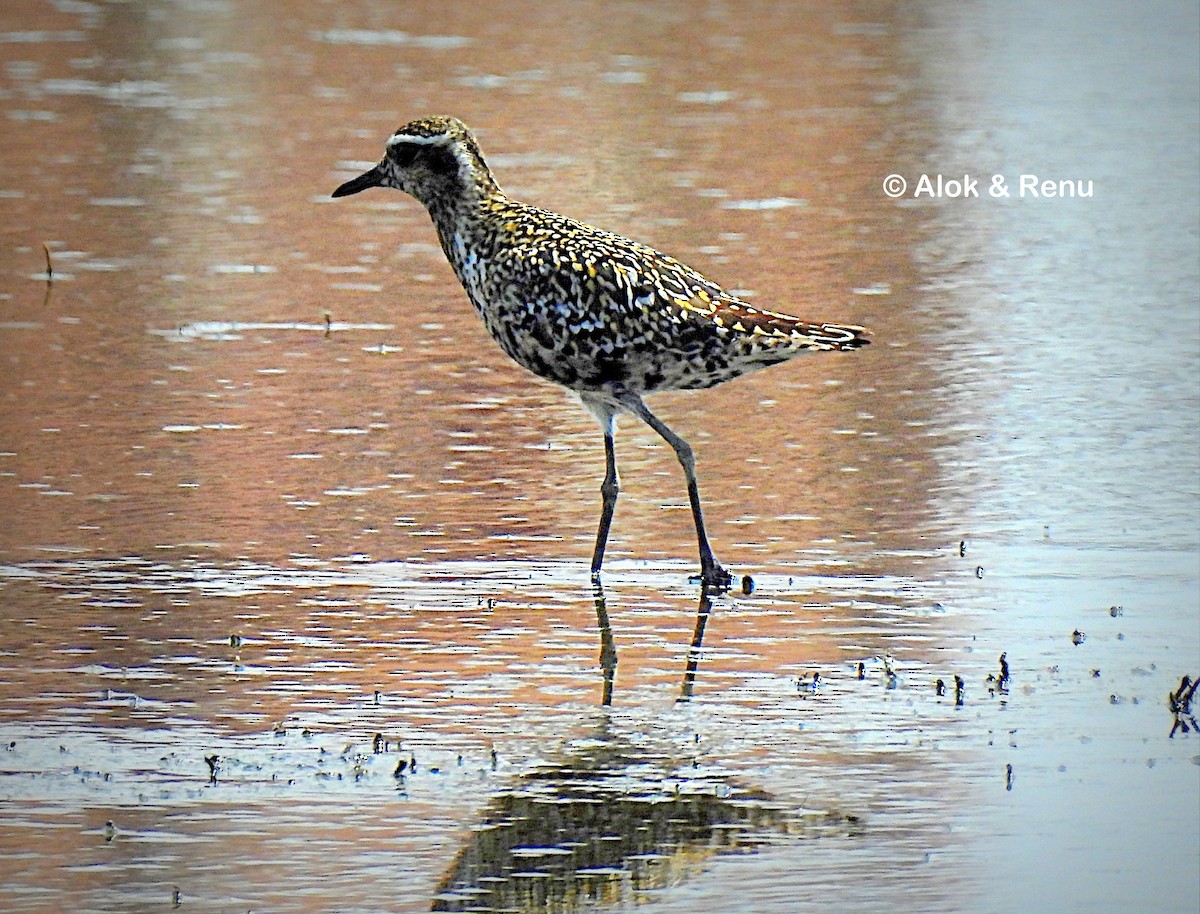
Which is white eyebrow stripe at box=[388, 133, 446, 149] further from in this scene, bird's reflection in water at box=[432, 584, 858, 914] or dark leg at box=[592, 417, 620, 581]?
bird's reflection in water at box=[432, 584, 858, 914]

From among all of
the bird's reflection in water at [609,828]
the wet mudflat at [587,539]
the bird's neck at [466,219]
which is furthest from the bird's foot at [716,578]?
the bird's reflection in water at [609,828]

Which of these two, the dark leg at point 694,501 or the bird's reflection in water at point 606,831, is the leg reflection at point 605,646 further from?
the bird's reflection in water at point 606,831

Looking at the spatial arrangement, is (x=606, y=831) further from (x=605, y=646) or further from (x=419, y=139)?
(x=419, y=139)

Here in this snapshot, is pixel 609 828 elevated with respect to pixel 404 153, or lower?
lower

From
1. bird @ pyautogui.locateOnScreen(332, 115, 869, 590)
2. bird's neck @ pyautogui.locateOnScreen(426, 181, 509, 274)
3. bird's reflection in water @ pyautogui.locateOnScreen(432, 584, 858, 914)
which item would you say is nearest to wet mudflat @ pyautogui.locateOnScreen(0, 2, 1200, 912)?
bird's reflection in water @ pyautogui.locateOnScreen(432, 584, 858, 914)

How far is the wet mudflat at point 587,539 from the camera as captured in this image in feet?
21.5

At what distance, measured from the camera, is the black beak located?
10492 mm

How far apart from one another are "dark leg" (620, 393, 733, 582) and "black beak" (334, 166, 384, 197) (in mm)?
1589

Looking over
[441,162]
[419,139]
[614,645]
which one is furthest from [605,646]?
[419,139]

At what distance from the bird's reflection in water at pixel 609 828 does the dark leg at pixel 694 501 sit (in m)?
1.87

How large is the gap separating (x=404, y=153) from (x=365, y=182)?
45 cm

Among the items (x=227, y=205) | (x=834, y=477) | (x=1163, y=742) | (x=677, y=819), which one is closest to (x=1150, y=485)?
(x=834, y=477)

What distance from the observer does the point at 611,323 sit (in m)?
9.54

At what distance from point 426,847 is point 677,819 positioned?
2.36 feet
